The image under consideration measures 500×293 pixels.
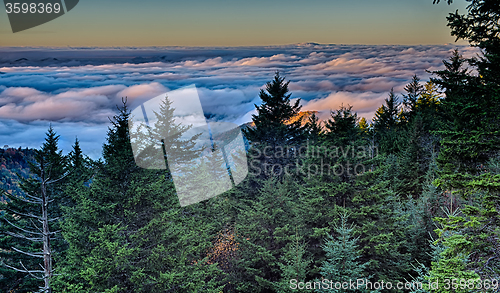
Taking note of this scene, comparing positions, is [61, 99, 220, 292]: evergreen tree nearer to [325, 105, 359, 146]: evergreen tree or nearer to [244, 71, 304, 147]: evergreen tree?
[325, 105, 359, 146]: evergreen tree

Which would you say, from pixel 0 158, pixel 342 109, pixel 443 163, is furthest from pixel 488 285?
pixel 0 158

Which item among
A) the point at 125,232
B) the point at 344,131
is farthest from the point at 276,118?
the point at 125,232

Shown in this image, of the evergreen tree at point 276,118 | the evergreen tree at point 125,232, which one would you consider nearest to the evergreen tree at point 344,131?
the evergreen tree at point 125,232

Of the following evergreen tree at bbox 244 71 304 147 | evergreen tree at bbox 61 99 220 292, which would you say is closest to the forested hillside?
evergreen tree at bbox 61 99 220 292

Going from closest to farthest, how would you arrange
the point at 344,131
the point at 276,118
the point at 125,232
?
the point at 125,232 → the point at 344,131 → the point at 276,118

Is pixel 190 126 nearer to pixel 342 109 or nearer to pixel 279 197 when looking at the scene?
pixel 279 197

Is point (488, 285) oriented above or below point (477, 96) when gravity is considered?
below

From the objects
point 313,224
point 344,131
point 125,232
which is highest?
point 344,131

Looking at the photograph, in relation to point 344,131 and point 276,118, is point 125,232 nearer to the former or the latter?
point 344,131

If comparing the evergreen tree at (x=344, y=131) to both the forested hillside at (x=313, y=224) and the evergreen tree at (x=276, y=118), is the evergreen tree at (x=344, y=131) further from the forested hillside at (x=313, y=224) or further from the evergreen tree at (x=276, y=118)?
the evergreen tree at (x=276, y=118)
